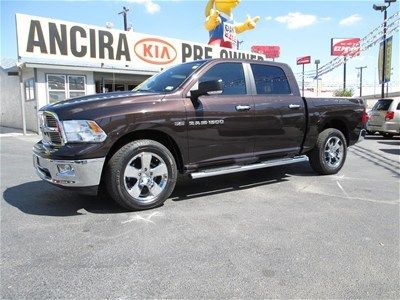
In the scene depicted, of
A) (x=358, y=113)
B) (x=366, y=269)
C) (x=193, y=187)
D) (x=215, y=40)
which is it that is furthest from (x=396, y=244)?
(x=215, y=40)

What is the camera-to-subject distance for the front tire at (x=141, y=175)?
4.43 metres

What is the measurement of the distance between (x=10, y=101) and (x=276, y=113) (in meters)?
19.9

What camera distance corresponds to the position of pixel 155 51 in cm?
2012

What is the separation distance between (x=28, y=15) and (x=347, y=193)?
46.8ft

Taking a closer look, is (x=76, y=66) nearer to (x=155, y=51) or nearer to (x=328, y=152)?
(x=155, y=51)

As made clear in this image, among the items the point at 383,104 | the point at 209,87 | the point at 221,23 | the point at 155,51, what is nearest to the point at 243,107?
the point at 209,87

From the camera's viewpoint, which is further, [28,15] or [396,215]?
[28,15]

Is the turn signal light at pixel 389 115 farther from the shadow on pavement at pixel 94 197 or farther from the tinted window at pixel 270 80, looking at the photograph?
the tinted window at pixel 270 80

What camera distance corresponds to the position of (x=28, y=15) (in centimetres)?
1512

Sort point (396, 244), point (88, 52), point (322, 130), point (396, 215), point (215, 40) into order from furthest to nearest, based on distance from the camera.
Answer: point (215, 40), point (88, 52), point (322, 130), point (396, 215), point (396, 244)

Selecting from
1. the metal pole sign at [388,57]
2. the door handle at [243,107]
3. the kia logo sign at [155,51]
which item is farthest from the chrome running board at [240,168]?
the metal pole sign at [388,57]

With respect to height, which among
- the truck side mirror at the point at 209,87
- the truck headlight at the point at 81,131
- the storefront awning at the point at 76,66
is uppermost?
the storefront awning at the point at 76,66

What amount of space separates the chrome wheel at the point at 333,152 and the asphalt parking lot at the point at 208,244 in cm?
97

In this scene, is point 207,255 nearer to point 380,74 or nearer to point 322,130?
point 322,130
